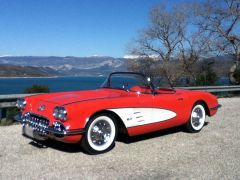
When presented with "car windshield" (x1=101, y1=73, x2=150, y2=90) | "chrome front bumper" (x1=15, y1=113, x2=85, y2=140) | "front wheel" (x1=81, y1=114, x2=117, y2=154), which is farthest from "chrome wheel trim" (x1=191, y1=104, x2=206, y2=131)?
"chrome front bumper" (x1=15, y1=113, x2=85, y2=140)

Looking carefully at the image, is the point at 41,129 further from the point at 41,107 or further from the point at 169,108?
the point at 169,108

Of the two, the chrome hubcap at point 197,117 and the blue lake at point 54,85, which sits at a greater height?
the chrome hubcap at point 197,117

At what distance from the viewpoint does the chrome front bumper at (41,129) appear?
4.95 metres

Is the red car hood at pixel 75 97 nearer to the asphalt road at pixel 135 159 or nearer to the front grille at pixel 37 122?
the front grille at pixel 37 122

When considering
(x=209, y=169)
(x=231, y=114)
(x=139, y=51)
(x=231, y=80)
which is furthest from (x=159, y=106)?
(x=139, y=51)

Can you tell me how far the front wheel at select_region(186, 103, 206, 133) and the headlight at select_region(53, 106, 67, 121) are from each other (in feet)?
10.0

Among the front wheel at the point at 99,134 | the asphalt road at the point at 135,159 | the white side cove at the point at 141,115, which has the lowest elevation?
the asphalt road at the point at 135,159

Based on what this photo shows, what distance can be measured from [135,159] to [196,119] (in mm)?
2592

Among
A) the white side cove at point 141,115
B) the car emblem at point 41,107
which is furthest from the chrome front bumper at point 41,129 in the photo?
the white side cove at point 141,115

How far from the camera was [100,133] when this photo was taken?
5.43 meters

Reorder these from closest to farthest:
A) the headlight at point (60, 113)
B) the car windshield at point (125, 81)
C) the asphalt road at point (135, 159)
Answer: the asphalt road at point (135, 159) → the headlight at point (60, 113) → the car windshield at point (125, 81)

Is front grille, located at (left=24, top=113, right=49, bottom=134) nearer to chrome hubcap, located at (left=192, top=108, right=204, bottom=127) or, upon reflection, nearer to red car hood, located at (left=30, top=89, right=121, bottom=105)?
red car hood, located at (left=30, top=89, right=121, bottom=105)

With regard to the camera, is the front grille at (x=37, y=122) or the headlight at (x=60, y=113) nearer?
the headlight at (x=60, y=113)

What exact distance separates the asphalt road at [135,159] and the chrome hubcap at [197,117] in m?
0.38
